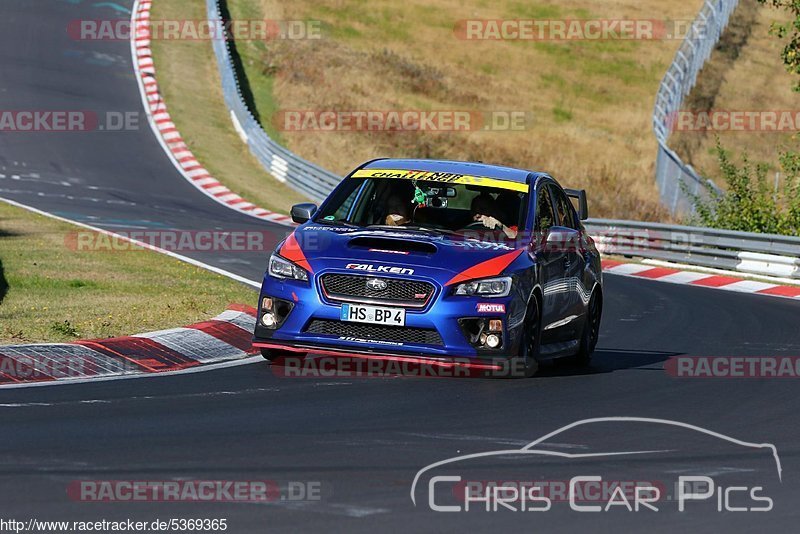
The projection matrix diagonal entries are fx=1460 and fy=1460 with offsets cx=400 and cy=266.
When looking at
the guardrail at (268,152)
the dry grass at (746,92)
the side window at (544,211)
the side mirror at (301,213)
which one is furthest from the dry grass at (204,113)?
the side mirror at (301,213)

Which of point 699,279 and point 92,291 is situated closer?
point 92,291

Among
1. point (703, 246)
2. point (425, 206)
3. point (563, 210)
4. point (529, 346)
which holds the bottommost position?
point (703, 246)

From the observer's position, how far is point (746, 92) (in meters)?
55.8

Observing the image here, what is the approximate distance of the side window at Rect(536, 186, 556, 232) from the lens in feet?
39.0

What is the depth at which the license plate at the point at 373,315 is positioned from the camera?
10.4 meters

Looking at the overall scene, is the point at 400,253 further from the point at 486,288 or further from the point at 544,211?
the point at 544,211

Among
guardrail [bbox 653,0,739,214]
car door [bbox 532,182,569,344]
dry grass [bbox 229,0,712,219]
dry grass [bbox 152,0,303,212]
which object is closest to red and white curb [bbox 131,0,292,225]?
dry grass [bbox 152,0,303,212]

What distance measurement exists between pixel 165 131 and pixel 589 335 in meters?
25.9

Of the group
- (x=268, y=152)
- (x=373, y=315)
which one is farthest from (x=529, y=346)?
(x=268, y=152)

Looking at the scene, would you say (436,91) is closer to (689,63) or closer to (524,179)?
(689,63)

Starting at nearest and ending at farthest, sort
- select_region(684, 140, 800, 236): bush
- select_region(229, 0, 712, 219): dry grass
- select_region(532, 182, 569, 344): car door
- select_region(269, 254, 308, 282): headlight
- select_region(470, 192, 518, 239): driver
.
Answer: select_region(269, 254, 308, 282): headlight
select_region(532, 182, 569, 344): car door
select_region(470, 192, 518, 239): driver
select_region(684, 140, 800, 236): bush
select_region(229, 0, 712, 219): dry grass

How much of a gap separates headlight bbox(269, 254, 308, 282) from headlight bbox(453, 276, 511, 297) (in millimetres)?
1135

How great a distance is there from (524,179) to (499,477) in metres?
5.27

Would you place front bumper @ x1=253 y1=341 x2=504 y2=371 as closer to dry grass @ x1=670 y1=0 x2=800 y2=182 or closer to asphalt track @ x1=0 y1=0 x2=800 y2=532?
asphalt track @ x1=0 y1=0 x2=800 y2=532
